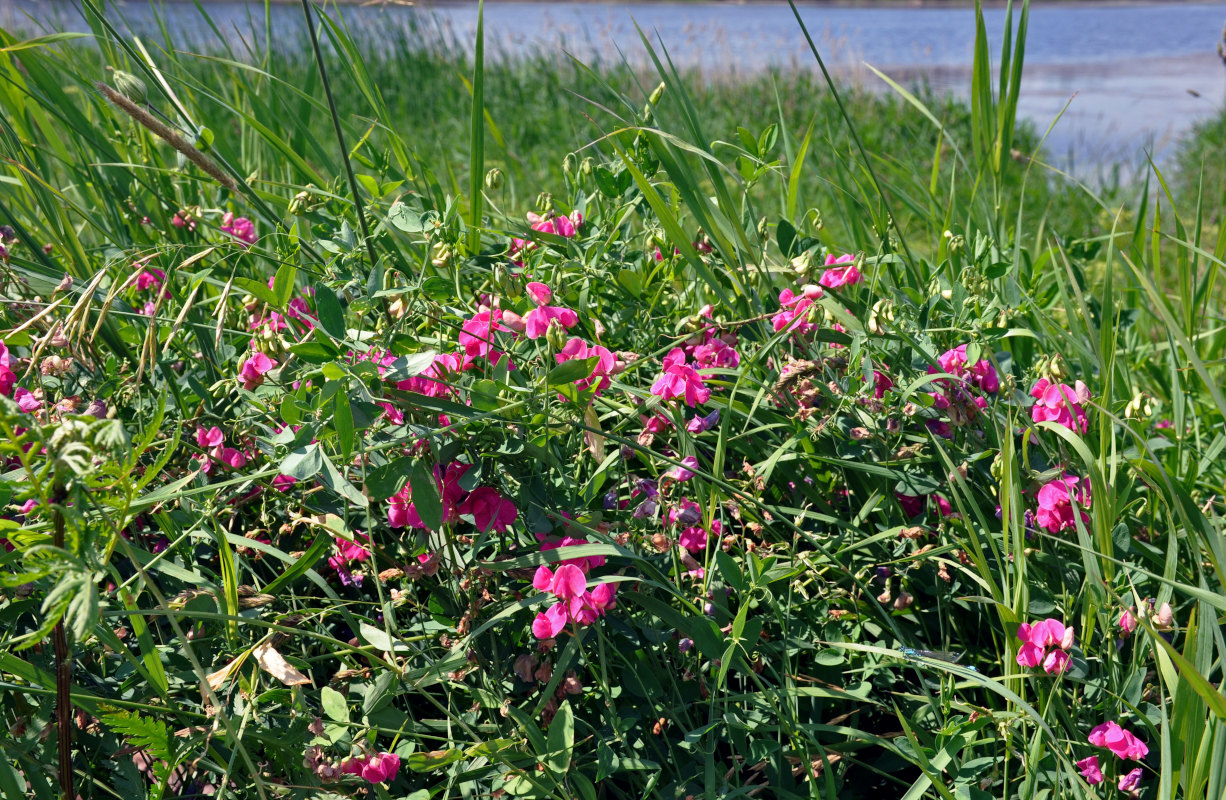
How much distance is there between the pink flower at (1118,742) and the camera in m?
0.86

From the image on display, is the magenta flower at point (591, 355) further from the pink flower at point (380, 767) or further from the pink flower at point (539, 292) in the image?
the pink flower at point (380, 767)

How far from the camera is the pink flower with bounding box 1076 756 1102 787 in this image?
2.89 feet

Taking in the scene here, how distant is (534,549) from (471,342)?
0.71 feet

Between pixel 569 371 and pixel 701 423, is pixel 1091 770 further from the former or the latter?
pixel 569 371

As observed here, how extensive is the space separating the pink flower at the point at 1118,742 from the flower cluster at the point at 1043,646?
0.21 ft

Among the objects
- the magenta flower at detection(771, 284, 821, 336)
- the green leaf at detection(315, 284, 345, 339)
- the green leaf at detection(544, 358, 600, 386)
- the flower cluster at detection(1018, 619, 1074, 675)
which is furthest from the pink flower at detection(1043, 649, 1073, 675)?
the green leaf at detection(315, 284, 345, 339)

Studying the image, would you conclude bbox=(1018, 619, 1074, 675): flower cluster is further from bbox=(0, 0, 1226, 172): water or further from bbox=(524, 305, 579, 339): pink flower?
bbox=(0, 0, 1226, 172): water

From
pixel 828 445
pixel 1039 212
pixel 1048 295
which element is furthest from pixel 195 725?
pixel 1039 212

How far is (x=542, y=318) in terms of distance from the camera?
0.94m

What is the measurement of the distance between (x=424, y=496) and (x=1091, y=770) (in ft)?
2.19

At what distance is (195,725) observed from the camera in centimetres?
88

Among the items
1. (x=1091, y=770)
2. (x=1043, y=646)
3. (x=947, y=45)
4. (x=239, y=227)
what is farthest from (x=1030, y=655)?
(x=947, y=45)

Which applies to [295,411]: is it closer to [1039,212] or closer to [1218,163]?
[1039,212]

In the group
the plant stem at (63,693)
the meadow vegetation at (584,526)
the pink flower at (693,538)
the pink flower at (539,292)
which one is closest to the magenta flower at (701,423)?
the meadow vegetation at (584,526)
